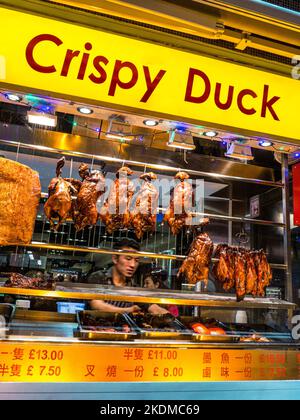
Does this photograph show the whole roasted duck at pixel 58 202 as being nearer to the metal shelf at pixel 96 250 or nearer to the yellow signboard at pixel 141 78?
the metal shelf at pixel 96 250

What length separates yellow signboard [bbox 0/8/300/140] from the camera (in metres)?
2.47

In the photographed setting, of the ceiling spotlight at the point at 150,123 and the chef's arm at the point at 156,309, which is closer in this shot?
the ceiling spotlight at the point at 150,123

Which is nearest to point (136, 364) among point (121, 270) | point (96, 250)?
point (96, 250)

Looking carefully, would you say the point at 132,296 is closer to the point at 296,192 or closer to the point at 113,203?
the point at 113,203

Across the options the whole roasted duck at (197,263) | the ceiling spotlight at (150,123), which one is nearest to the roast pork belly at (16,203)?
the ceiling spotlight at (150,123)

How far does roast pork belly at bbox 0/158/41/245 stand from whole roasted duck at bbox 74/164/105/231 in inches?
18.4

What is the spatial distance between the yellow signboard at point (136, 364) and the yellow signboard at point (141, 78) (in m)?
1.79

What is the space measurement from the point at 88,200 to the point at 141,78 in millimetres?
1366

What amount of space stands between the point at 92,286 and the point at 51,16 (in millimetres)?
2435

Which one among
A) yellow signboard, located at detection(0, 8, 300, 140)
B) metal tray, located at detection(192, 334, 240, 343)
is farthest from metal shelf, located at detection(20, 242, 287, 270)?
yellow signboard, located at detection(0, 8, 300, 140)

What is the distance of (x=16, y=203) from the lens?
3.19 metres

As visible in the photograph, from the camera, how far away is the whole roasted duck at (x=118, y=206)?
374 cm

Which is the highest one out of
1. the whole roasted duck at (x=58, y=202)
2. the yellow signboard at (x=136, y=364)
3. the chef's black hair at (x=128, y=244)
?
the whole roasted duck at (x=58, y=202)
